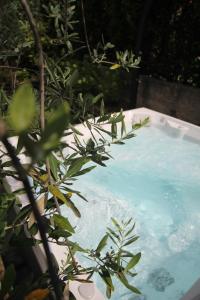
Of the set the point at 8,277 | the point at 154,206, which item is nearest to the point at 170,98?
the point at 154,206

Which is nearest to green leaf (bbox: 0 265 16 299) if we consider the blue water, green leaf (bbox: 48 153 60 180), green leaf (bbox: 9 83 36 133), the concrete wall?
green leaf (bbox: 48 153 60 180)

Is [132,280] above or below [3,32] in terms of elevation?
below

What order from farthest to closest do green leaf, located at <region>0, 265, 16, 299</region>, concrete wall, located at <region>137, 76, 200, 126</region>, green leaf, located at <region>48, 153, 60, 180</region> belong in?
concrete wall, located at <region>137, 76, 200, 126</region>
green leaf, located at <region>48, 153, 60, 180</region>
green leaf, located at <region>0, 265, 16, 299</region>

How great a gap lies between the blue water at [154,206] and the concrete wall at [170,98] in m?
0.78

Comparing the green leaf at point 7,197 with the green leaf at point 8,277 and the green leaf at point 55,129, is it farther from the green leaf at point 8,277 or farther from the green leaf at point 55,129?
the green leaf at point 55,129

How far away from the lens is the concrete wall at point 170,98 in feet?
17.7

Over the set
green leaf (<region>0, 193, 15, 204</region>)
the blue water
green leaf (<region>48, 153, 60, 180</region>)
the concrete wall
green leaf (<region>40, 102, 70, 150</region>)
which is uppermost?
green leaf (<region>40, 102, 70, 150</region>)

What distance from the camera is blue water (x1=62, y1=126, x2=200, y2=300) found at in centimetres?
322

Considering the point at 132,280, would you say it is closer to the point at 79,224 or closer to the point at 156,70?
the point at 79,224

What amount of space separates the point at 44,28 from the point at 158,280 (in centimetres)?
468

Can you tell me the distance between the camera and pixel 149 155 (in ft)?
16.8

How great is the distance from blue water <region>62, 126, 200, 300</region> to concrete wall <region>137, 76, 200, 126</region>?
78cm

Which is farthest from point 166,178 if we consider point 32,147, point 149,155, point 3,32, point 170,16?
point 32,147

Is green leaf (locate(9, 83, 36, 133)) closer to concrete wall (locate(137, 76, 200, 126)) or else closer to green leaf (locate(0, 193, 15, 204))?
green leaf (locate(0, 193, 15, 204))
